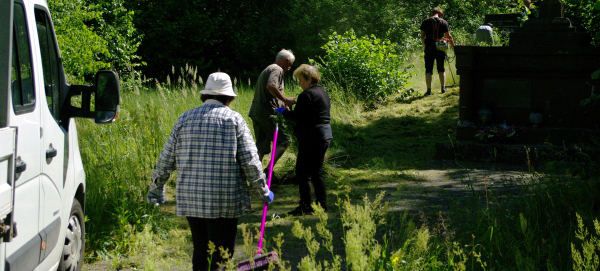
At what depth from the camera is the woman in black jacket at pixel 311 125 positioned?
5848 mm

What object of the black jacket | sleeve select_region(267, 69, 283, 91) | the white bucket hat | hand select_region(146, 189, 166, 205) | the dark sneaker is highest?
sleeve select_region(267, 69, 283, 91)

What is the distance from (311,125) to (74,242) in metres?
2.59

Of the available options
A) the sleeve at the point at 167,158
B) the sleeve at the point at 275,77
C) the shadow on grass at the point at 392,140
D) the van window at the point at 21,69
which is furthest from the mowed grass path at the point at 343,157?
the sleeve at the point at 275,77

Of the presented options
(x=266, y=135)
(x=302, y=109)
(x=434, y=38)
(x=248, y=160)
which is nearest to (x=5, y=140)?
(x=248, y=160)

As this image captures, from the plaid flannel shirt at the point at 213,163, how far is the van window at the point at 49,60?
0.81 metres

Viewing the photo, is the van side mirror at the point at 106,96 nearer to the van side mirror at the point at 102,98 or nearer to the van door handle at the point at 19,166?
the van side mirror at the point at 102,98

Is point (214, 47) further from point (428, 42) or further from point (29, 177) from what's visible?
point (29, 177)

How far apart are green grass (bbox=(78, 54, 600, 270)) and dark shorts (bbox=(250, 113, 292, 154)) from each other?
0.61 m

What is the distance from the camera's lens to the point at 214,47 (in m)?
26.2

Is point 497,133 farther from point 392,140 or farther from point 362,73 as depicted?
point 362,73

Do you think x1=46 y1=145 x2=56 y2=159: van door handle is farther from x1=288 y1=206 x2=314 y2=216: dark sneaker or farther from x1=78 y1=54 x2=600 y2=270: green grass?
x1=288 y1=206 x2=314 y2=216: dark sneaker

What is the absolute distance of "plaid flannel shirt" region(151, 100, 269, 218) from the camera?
→ 381cm

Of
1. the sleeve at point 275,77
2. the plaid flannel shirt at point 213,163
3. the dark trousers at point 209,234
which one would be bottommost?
the dark trousers at point 209,234

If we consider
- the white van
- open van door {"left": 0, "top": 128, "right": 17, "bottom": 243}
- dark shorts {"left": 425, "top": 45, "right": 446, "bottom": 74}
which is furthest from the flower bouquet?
open van door {"left": 0, "top": 128, "right": 17, "bottom": 243}
